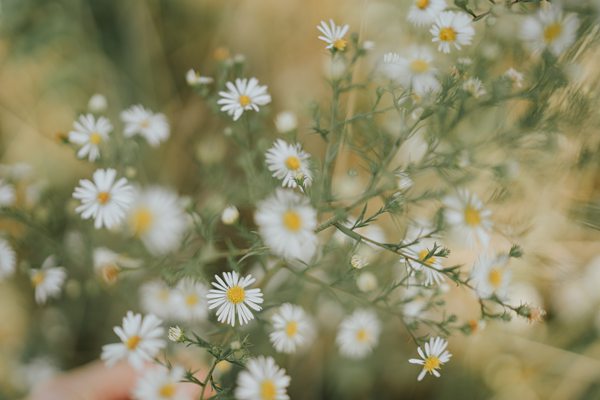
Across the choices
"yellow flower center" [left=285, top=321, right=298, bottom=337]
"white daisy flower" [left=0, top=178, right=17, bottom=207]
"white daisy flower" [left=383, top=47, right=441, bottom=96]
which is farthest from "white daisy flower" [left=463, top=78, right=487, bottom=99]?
"white daisy flower" [left=0, top=178, right=17, bottom=207]

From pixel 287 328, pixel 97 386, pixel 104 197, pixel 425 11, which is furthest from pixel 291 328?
pixel 97 386

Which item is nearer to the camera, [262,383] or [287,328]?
[262,383]

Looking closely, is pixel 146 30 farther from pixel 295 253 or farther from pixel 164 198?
pixel 295 253

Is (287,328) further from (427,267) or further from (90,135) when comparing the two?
(90,135)

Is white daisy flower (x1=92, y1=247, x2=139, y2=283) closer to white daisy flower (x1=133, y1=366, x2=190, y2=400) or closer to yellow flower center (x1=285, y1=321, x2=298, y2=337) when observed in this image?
white daisy flower (x1=133, y1=366, x2=190, y2=400)

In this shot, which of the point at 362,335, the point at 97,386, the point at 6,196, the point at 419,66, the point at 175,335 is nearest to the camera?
the point at 175,335

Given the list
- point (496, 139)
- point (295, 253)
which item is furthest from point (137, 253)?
point (496, 139)
